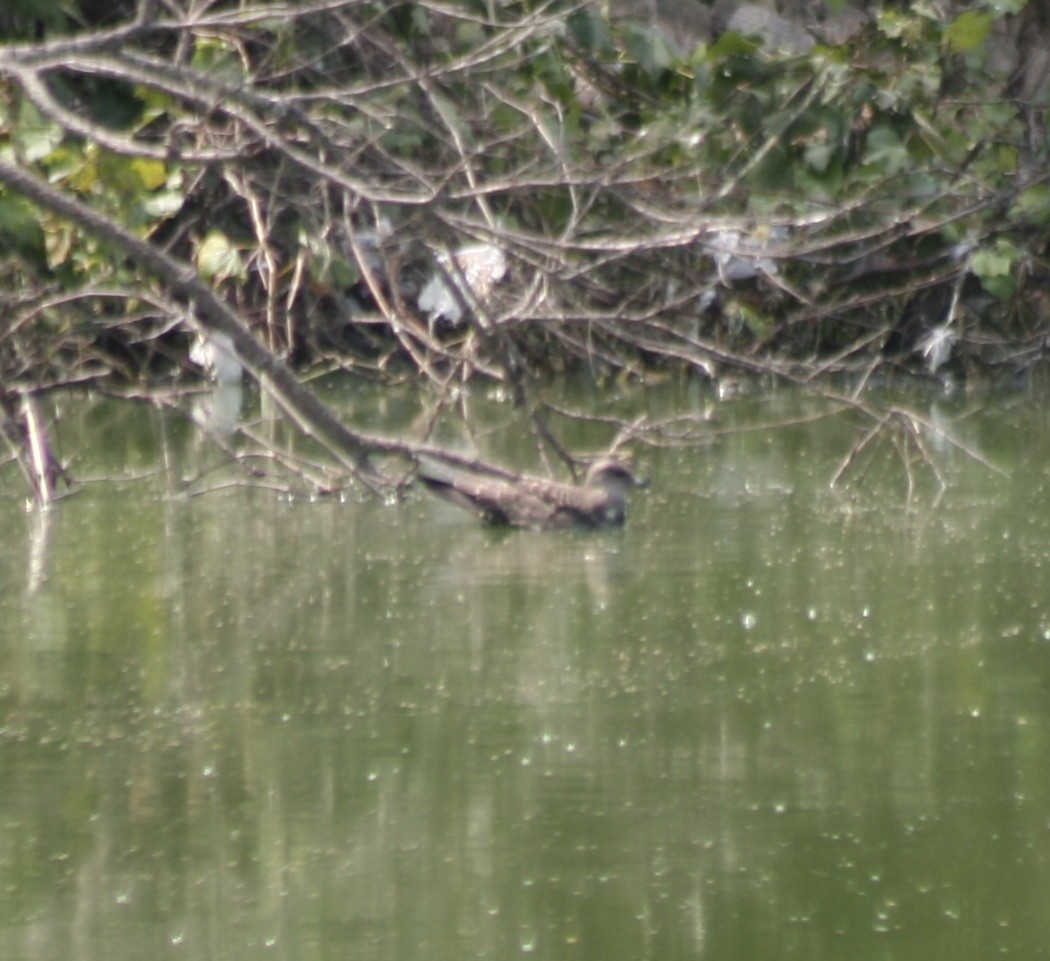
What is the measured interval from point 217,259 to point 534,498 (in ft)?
4.27

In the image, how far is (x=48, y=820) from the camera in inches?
143

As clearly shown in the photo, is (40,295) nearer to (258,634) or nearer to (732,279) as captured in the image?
(258,634)

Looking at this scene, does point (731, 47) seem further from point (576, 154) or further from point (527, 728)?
point (527, 728)

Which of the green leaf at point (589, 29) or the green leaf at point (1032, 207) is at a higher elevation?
the green leaf at point (589, 29)

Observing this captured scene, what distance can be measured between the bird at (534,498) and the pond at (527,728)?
0.06m

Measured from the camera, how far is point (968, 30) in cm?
870

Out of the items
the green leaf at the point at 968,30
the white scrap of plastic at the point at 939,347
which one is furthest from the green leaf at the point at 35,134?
the white scrap of plastic at the point at 939,347

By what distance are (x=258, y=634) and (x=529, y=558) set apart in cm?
98

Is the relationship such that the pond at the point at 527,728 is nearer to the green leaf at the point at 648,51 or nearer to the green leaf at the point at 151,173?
the green leaf at the point at 151,173

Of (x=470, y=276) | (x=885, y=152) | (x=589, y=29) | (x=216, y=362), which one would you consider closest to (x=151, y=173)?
(x=470, y=276)

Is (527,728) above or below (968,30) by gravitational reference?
below

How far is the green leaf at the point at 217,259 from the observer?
21.9ft

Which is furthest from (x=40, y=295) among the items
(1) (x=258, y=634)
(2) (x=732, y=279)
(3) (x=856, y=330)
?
(3) (x=856, y=330)

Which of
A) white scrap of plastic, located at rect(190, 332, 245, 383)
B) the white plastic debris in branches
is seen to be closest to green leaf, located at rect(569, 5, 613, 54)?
the white plastic debris in branches
